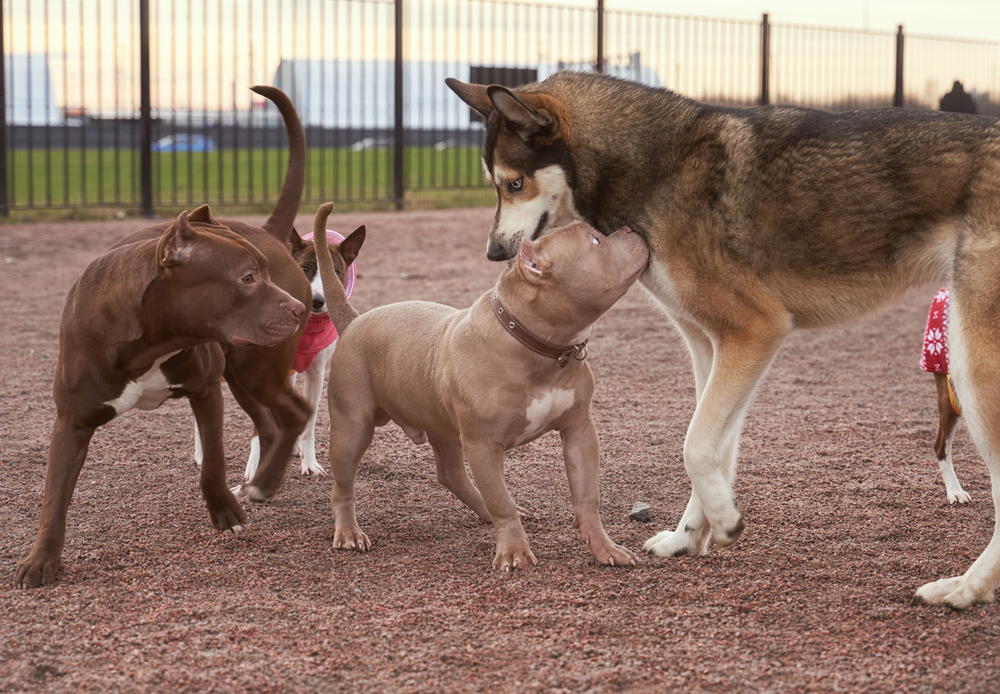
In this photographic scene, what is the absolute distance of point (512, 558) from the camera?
3.52 m

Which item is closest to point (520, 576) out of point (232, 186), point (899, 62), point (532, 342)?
point (532, 342)

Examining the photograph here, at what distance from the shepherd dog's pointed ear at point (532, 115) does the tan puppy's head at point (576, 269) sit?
0.34 metres

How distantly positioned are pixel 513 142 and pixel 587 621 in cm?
168

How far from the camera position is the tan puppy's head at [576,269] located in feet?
11.1

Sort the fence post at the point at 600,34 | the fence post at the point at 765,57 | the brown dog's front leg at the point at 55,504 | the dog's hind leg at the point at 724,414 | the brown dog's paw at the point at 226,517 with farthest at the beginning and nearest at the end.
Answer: the fence post at the point at 765,57
the fence post at the point at 600,34
the brown dog's paw at the point at 226,517
the brown dog's front leg at the point at 55,504
the dog's hind leg at the point at 724,414

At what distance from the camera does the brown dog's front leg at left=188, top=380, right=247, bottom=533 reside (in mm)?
3857

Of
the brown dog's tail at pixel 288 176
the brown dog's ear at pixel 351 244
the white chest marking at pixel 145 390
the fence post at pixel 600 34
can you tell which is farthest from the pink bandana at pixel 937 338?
the fence post at pixel 600 34

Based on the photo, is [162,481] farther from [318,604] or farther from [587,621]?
[587,621]

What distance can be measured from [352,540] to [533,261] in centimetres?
132

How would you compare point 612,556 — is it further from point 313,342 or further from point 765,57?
Result: point 765,57

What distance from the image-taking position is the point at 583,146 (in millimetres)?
3539

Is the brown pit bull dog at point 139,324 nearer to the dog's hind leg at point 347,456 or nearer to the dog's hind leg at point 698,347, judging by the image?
the dog's hind leg at point 347,456

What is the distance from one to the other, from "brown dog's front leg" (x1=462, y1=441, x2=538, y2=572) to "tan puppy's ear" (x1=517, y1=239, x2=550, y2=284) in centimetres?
62

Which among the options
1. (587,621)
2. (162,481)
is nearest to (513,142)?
(587,621)
